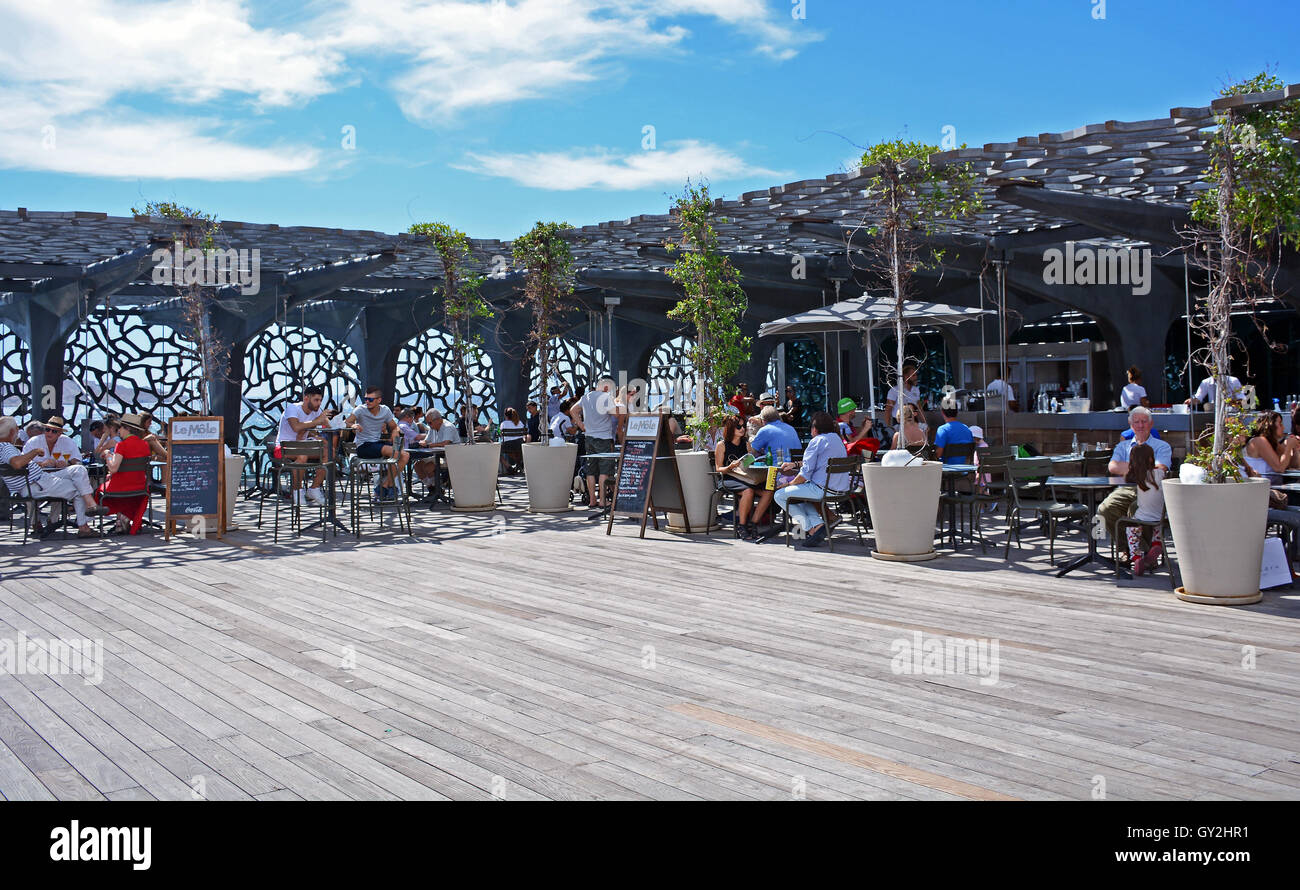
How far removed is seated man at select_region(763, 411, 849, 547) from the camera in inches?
334

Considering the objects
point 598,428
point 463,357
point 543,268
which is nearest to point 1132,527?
point 598,428

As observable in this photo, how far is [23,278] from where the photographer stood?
17.9 metres

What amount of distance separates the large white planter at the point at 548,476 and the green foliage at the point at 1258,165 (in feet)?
22.5

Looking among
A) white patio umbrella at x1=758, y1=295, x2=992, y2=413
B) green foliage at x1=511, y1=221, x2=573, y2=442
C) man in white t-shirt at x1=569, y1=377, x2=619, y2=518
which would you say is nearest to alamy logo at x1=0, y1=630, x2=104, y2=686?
man in white t-shirt at x1=569, y1=377, x2=619, y2=518

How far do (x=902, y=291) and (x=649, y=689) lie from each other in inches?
191

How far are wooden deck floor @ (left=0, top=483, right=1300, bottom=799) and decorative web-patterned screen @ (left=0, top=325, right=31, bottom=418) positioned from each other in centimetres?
1484

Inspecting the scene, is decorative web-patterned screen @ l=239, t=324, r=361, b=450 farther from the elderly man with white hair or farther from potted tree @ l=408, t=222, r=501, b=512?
the elderly man with white hair

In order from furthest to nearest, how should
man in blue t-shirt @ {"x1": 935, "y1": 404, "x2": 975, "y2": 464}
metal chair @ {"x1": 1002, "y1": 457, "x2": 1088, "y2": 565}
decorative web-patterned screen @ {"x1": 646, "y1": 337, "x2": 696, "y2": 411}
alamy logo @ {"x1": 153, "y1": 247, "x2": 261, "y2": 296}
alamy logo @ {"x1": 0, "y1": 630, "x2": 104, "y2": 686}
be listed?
decorative web-patterned screen @ {"x1": 646, "y1": 337, "x2": 696, "y2": 411} → alamy logo @ {"x1": 153, "y1": 247, "x2": 261, "y2": 296} → man in blue t-shirt @ {"x1": 935, "y1": 404, "x2": 975, "y2": 464} → metal chair @ {"x1": 1002, "y1": 457, "x2": 1088, "y2": 565} → alamy logo @ {"x1": 0, "y1": 630, "x2": 104, "y2": 686}

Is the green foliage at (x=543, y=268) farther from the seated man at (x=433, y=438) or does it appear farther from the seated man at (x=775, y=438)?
the seated man at (x=775, y=438)

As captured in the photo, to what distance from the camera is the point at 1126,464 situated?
691 centimetres

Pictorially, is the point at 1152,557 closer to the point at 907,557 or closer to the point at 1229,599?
the point at 1229,599
